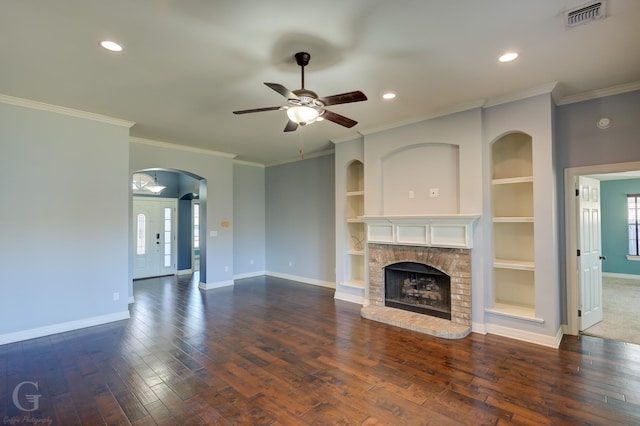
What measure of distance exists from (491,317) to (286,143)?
4.72 metres

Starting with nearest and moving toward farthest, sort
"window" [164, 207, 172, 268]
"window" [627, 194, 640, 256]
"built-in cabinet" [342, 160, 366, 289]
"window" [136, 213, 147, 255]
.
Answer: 1. "built-in cabinet" [342, 160, 366, 289]
2. "window" [627, 194, 640, 256]
3. "window" [136, 213, 147, 255]
4. "window" [164, 207, 172, 268]

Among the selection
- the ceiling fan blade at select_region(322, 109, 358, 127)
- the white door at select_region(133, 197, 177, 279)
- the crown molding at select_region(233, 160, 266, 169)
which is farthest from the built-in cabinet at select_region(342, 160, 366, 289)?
the white door at select_region(133, 197, 177, 279)

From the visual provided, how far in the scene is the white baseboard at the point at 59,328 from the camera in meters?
3.93

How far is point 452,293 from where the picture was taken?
437 cm

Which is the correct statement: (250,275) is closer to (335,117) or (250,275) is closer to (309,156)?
(309,156)

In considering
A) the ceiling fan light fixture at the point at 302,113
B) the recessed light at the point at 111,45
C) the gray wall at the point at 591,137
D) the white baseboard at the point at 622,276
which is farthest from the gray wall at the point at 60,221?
the white baseboard at the point at 622,276

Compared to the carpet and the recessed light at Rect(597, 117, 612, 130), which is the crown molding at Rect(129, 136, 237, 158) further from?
the carpet

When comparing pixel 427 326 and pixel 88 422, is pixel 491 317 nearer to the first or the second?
pixel 427 326

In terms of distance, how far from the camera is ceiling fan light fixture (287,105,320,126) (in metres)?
2.92

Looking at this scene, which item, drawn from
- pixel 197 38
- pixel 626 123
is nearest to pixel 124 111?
pixel 197 38

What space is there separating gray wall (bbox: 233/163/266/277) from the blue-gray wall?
937 centimetres

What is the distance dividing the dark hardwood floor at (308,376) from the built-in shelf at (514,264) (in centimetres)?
94

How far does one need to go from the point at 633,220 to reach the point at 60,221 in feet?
40.6

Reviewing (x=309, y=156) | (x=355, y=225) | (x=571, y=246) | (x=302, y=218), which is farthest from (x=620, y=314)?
(x=309, y=156)
